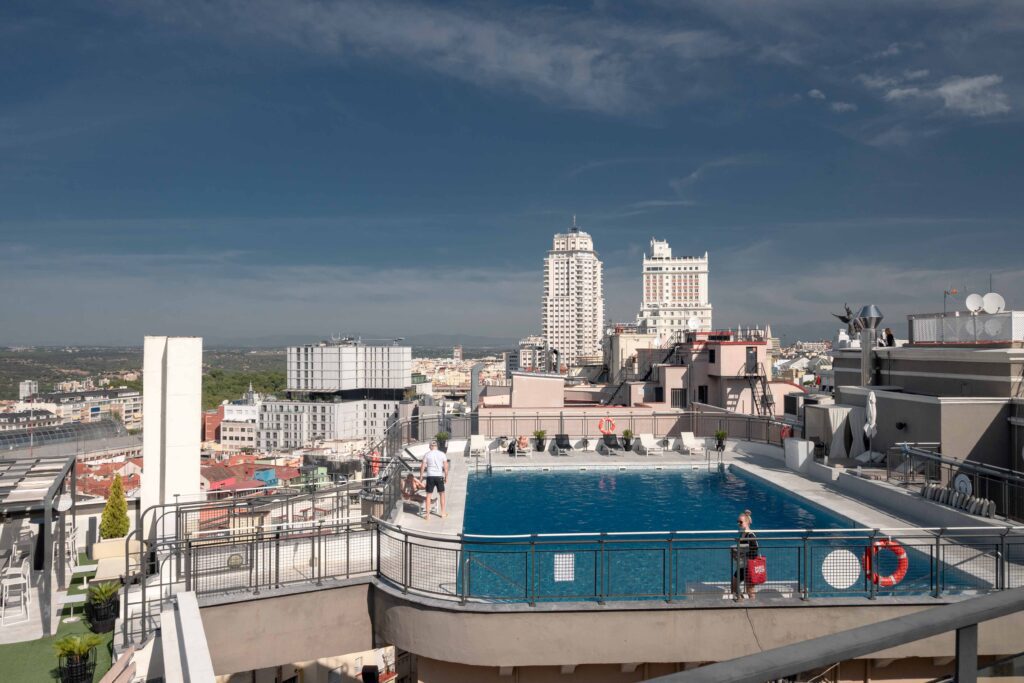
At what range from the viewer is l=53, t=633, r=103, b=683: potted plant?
779 centimetres

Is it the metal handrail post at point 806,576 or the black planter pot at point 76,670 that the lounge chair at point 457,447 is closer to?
the metal handrail post at point 806,576

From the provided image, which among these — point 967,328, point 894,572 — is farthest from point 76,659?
point 967,328

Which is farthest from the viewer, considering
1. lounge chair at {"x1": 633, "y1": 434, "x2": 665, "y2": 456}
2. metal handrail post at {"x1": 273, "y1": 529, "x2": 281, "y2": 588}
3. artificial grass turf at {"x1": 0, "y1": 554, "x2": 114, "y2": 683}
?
lounge chair at {"x1": 633, "y1": 434, "x2": 665, "y2": 456}

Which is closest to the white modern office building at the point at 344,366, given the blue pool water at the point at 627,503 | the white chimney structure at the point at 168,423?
the blue pool water at the point at 627,503

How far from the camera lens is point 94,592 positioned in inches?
375

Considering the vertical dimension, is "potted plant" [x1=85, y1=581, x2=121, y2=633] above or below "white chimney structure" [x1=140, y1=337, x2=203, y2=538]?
below

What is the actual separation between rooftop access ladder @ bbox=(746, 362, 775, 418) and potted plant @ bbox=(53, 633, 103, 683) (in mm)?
31217

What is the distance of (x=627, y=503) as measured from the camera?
1711cm

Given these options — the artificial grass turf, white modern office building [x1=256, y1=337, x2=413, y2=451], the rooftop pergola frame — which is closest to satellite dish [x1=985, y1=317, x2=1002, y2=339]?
the artificial grass turf

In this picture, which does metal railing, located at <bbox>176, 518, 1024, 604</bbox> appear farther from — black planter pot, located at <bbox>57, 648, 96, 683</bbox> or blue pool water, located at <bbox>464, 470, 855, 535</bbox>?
blue pool water, located at <bbox>464, 470, 855, 535</bbox>

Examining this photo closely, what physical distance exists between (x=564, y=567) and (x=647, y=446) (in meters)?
14.8

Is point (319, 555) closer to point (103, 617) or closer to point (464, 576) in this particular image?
point (464, 576)

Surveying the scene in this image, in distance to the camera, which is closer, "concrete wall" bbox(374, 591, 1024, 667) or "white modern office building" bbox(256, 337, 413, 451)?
"concrete wall" bbox(374, 591, 1024, 667)

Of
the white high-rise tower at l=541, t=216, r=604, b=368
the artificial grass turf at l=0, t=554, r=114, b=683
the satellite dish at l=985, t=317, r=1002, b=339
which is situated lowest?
the artificial grass turf at l=0, t=554, r=114, b=683
